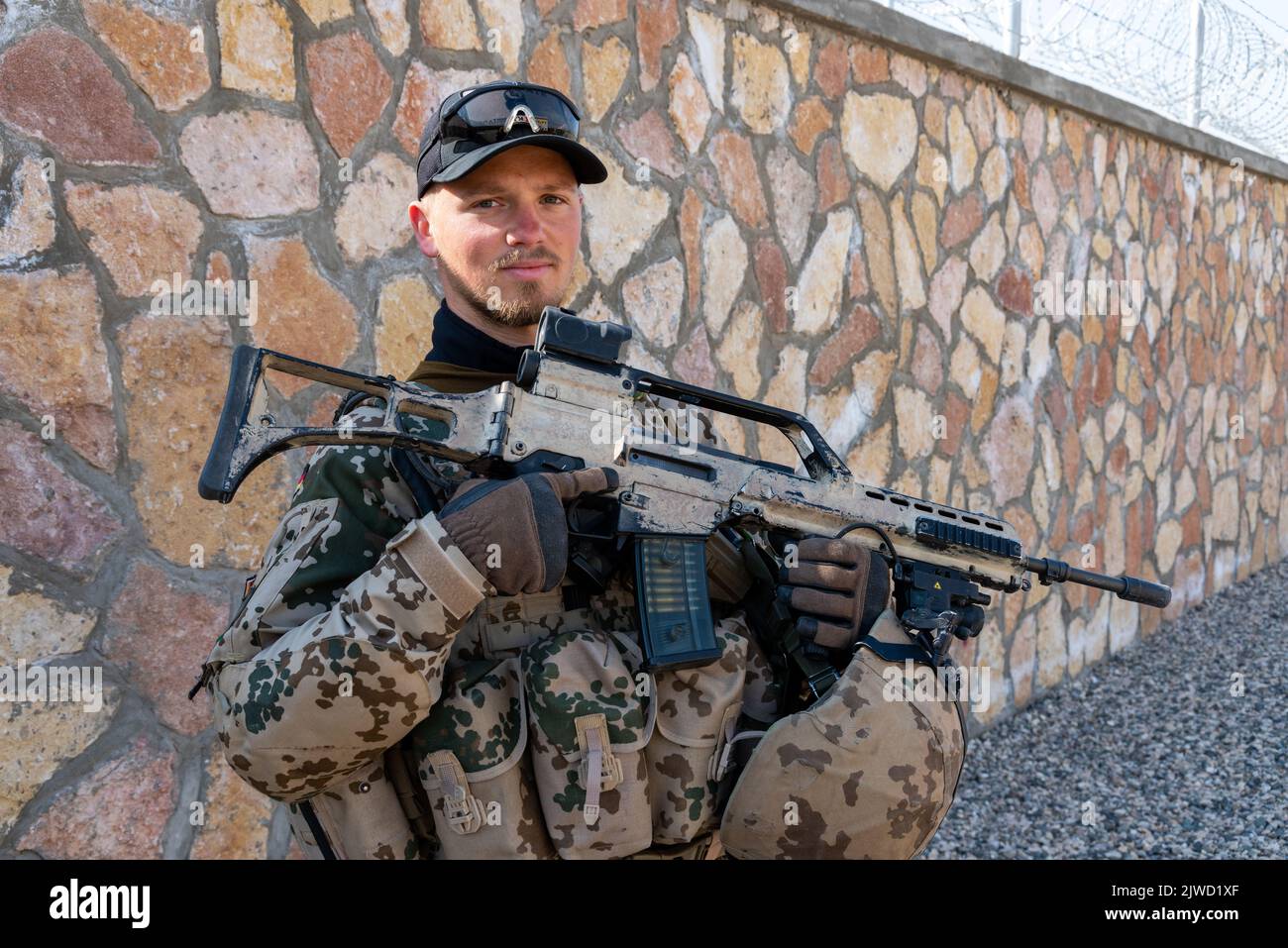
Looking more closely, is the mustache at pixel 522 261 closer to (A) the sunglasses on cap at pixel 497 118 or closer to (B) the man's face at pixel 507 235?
(B) the man's face at pixel 507 235

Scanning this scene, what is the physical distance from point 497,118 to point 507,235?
0.23m

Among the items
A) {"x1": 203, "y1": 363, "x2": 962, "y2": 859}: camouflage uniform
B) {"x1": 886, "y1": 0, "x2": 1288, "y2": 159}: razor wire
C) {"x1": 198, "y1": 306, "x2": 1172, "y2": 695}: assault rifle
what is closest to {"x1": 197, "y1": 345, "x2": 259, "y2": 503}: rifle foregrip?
{"x1": 198, "y1": 306, "x2": 1172, "y2": 695}: assault rifle

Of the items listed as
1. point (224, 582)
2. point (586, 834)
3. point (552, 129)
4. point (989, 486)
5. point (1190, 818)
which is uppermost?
point (552, 129)

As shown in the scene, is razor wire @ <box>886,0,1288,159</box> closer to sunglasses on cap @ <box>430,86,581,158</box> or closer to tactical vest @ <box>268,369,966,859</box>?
sunglasses on cap @ <box>430,86,581,158</box>

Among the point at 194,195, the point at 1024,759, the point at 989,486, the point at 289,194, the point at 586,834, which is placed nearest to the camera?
the point at 586,834

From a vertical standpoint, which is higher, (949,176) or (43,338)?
(949,176)

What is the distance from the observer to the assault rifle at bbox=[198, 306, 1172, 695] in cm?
179

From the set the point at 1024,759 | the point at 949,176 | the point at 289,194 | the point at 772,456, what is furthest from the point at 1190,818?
the point at 289,194

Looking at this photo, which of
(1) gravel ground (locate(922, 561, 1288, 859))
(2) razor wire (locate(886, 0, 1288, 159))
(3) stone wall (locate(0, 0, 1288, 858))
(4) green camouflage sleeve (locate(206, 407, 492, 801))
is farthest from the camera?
(2) razor wire (locate(886, 0, 1288, 159))

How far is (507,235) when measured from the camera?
6.52 feet

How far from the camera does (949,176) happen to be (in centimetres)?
495

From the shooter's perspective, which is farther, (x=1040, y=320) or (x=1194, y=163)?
(x=1194, y=163)

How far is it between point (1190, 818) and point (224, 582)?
3867 millimetres

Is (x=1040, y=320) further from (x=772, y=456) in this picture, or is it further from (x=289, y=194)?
(x=289, y=194)
